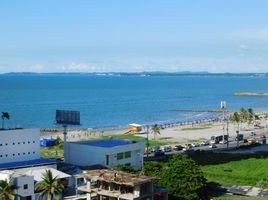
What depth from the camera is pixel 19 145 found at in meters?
66.8

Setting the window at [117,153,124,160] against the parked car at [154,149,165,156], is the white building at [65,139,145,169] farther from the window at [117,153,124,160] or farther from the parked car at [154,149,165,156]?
the parked car at [154,149,165,156]

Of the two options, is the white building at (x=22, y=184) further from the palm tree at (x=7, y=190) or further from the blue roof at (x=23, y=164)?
the blue roof at (x=23, y=164)

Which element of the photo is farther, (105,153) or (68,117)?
(68,117)

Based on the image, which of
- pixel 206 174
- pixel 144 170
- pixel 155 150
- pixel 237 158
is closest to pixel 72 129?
pixel 155 150

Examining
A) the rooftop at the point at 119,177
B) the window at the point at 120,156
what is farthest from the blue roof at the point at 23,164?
the window at the point at 120,156

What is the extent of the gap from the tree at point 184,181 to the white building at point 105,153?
33.5 ft

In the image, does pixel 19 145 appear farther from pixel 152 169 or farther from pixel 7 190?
pixel 7 190

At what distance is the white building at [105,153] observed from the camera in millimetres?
72188

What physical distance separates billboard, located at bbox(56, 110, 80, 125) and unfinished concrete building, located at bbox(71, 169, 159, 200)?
80.6ft

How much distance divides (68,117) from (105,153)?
53.1 ft

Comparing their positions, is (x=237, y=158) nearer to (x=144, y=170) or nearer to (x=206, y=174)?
(x=206, y=174)

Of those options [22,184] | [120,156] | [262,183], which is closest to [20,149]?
[22,184]

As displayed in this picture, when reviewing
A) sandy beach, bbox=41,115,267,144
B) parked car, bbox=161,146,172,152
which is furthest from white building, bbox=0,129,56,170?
sandy beach, bbox=41,115,267,144

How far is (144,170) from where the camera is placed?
217 feet
